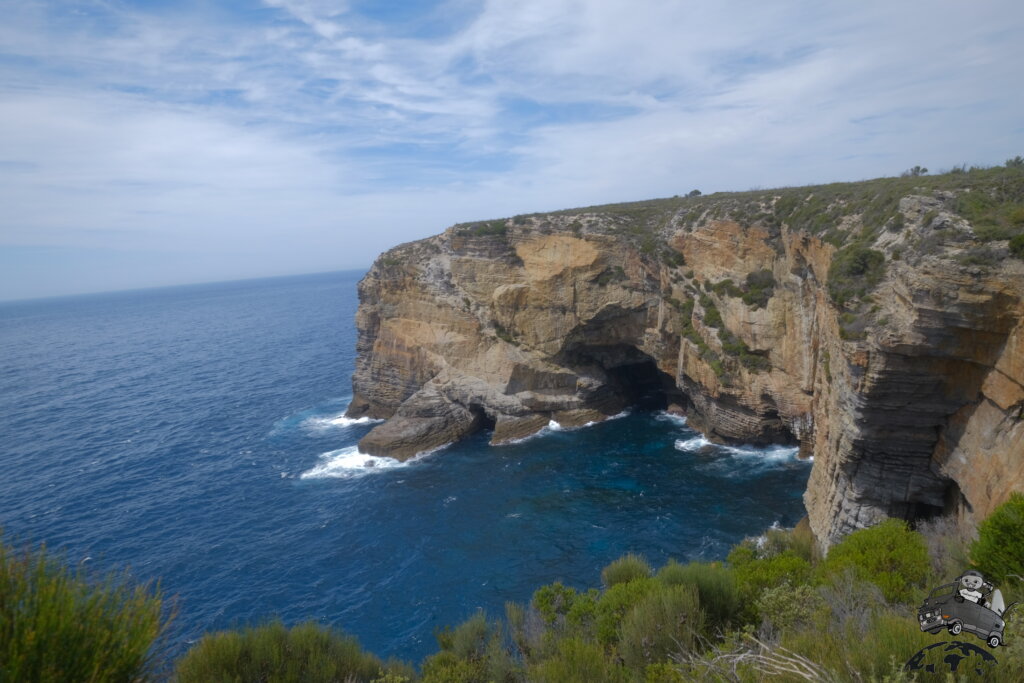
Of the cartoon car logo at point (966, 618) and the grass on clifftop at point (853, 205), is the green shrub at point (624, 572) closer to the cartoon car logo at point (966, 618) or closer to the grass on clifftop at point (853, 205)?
the cartoon car logo at point (966, 618)

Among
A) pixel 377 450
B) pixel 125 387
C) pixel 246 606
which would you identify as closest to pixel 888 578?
pixel 246 606

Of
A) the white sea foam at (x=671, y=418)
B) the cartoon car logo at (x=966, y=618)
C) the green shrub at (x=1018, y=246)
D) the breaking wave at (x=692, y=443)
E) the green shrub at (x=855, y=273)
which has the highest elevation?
the green shrub at (x=1018, y=246)

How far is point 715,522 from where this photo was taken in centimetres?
2842

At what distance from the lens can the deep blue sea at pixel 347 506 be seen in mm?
25375

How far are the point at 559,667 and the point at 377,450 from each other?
33.0 metres

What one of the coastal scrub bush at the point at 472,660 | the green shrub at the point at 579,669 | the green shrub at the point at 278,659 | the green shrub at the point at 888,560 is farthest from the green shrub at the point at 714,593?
the green shrub at the point at 278,659

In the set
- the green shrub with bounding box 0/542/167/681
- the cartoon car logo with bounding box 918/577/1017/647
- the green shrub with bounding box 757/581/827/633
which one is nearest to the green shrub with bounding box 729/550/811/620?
the green shrub with bounding box 757/581/827/633

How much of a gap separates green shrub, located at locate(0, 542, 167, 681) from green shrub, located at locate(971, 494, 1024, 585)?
45.1 ft

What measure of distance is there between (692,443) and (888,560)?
84.3 ft

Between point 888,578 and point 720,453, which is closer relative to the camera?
point 888,578

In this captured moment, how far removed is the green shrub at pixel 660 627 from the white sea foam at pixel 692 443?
26388mm

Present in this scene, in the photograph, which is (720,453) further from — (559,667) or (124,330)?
(124,330)

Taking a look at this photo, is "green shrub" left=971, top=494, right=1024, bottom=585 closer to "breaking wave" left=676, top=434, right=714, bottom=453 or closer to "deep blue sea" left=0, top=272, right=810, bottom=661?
"deep blue sea" left=0, top=272, right=810, bottom=661

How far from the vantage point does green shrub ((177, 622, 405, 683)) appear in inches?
464
